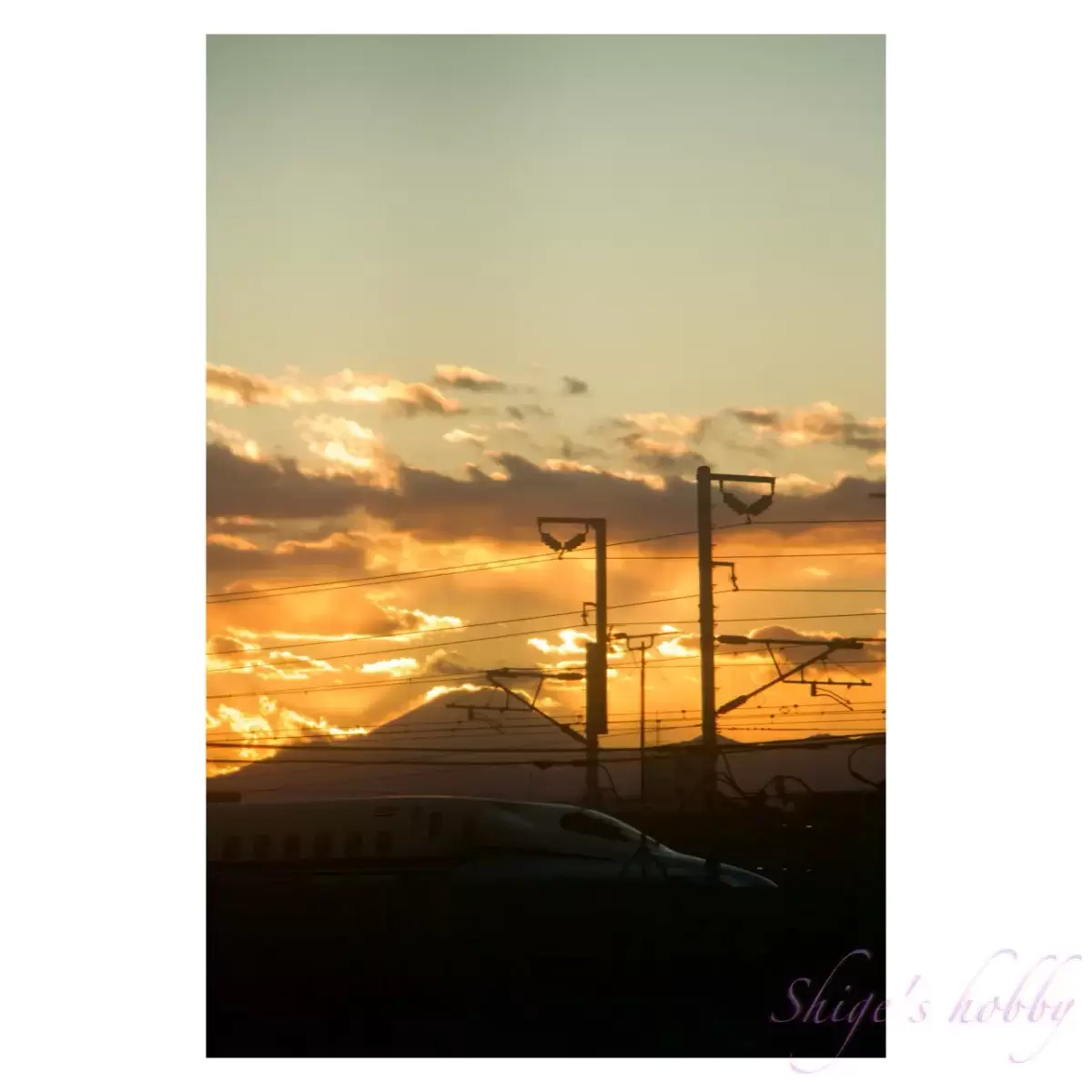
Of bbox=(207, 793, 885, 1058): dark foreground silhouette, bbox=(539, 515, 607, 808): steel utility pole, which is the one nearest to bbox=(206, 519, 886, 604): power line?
bbox=(539, 515, 607, 808): steel utility pole

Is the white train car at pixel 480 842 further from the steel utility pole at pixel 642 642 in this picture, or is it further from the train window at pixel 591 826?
the steel utility pole at pixel 642 642

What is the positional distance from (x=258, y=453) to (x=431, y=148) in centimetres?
94

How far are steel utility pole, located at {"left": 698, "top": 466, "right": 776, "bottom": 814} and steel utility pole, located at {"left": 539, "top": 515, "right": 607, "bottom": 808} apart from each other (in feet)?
0.87

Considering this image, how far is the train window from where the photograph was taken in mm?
3072

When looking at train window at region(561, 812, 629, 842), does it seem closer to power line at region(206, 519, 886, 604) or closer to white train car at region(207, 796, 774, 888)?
white train car at region(207, 796, 774, 888)

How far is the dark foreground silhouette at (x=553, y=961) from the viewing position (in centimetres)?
268

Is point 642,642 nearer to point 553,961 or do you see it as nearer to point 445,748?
point 445,748

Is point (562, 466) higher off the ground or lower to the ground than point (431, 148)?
lower

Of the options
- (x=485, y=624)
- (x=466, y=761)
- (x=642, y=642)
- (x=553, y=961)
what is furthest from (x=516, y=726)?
(x=553, y=961)

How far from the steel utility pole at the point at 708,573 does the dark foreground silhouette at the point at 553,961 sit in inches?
14.6

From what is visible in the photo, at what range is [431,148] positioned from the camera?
285cm
